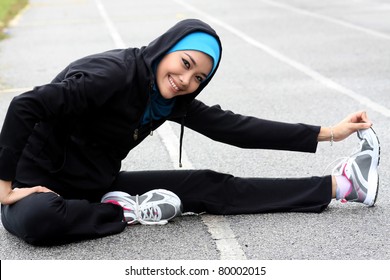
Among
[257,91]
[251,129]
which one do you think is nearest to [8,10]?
[257,91]

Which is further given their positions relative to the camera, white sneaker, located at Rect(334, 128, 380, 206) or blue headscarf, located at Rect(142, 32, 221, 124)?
white sneaker, located at Rect(334, 128, 380, 206)

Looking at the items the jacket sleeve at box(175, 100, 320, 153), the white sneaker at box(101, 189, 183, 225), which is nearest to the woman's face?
the jacket sleeve at box(175, 100, 320, 153)

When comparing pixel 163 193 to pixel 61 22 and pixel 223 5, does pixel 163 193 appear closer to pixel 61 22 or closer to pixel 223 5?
pixel 61 22

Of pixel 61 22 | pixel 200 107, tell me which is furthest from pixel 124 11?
pixel 200 107

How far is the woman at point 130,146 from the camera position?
4.00 m

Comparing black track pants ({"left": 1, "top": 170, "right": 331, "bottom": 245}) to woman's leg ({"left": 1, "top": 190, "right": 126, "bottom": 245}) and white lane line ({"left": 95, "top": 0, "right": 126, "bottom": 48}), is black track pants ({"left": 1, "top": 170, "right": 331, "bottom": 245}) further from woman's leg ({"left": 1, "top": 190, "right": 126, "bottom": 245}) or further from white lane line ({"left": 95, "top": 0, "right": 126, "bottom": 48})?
white lane line ({"left": 95, "top": 0, "right": 126, "bottom": 48})

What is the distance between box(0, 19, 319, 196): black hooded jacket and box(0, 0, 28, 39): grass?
37.3 feet

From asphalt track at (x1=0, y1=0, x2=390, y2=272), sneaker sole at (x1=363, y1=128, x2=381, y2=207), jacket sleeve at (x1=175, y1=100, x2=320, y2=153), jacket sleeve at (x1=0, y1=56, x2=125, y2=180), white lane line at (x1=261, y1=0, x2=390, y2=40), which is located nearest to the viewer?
jacket sleeve at (x1=0, y1=56, x2=125, y2=180)

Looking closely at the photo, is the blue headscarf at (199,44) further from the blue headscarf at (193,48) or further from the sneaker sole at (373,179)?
the sneaker sole at (373,179)

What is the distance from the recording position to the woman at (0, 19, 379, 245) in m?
4.00

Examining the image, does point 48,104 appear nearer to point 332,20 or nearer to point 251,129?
point 251,129

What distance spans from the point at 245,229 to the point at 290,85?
182 inches

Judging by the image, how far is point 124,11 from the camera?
1931 cm
